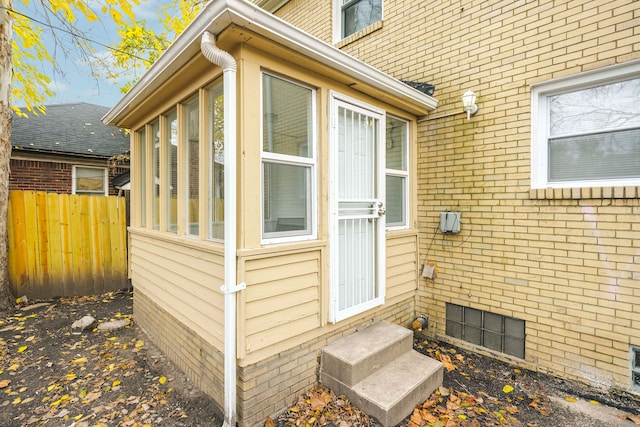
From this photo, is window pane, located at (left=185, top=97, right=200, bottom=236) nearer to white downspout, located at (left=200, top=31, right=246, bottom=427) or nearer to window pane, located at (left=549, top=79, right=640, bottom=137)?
white downspout, located at (left=200, top=31, right=246, bottom=427)

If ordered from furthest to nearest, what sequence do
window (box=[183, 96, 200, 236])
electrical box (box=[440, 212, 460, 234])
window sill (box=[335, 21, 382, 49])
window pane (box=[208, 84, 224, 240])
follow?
1. window sill (box=[335, 21, 382, 49])
2. electrical box (box=[440, 212, 460, 234])
3. window (box=[183, 96, 200, 236])
4. window pane (box=[208, 84, 224, 240])

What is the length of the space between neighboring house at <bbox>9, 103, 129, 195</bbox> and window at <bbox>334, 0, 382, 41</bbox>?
7.75 meters

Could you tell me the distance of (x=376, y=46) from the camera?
4.96 metres

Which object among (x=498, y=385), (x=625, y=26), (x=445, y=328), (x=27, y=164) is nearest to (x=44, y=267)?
(x=27, y=164)

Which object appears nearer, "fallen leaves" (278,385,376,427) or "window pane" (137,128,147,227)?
"fallen leaves" (278,385,376,427)

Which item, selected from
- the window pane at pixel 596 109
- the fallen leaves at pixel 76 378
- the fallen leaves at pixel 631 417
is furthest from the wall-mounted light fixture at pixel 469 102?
the fallen leaves at pixel 76 378

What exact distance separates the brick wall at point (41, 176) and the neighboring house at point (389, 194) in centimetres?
635

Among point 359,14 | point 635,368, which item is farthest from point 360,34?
point 635,368

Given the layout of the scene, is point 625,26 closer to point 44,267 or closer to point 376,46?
point 376,46

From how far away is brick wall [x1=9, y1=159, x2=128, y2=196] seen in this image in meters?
8.04

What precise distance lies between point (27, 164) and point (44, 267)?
4.30 m

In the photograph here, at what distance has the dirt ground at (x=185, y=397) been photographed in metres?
2.62

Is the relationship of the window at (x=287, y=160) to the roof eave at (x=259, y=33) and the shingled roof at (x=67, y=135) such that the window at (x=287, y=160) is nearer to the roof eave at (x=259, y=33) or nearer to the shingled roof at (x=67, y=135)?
the roof eave at (x=259, y=33)

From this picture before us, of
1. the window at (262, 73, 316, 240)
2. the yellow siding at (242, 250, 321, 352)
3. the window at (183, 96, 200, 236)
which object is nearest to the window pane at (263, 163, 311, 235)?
the window at (262, 73, 316, 240)
